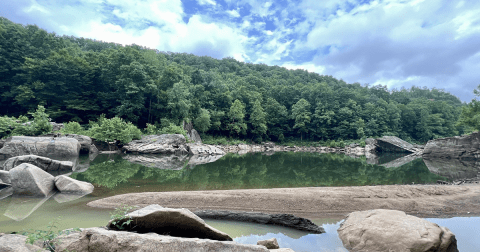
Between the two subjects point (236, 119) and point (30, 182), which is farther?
point (236, 119)

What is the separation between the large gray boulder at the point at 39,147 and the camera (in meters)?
19.3

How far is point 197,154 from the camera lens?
102ft

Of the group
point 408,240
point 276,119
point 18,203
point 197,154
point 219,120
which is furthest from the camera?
point 276,119

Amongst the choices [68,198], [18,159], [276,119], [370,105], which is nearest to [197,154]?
[18,159]

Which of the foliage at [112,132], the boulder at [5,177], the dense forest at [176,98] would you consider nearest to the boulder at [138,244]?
the boulder at [5,177]

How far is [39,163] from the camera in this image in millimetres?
13328

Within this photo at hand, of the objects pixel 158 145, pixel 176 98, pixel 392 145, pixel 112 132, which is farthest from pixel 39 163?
pixel 392 145

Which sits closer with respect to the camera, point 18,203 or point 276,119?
point 18,203

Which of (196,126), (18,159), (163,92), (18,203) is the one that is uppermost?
(163,92)

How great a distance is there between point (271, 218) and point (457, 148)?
41.7 metres

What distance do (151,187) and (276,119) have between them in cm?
5392

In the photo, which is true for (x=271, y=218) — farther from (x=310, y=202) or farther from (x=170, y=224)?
(x=170, y=224)

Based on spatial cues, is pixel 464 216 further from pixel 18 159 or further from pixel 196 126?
pixel 196 126

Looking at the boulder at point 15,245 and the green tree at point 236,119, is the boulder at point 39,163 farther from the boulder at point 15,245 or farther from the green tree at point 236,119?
the green tree at point 236,119
